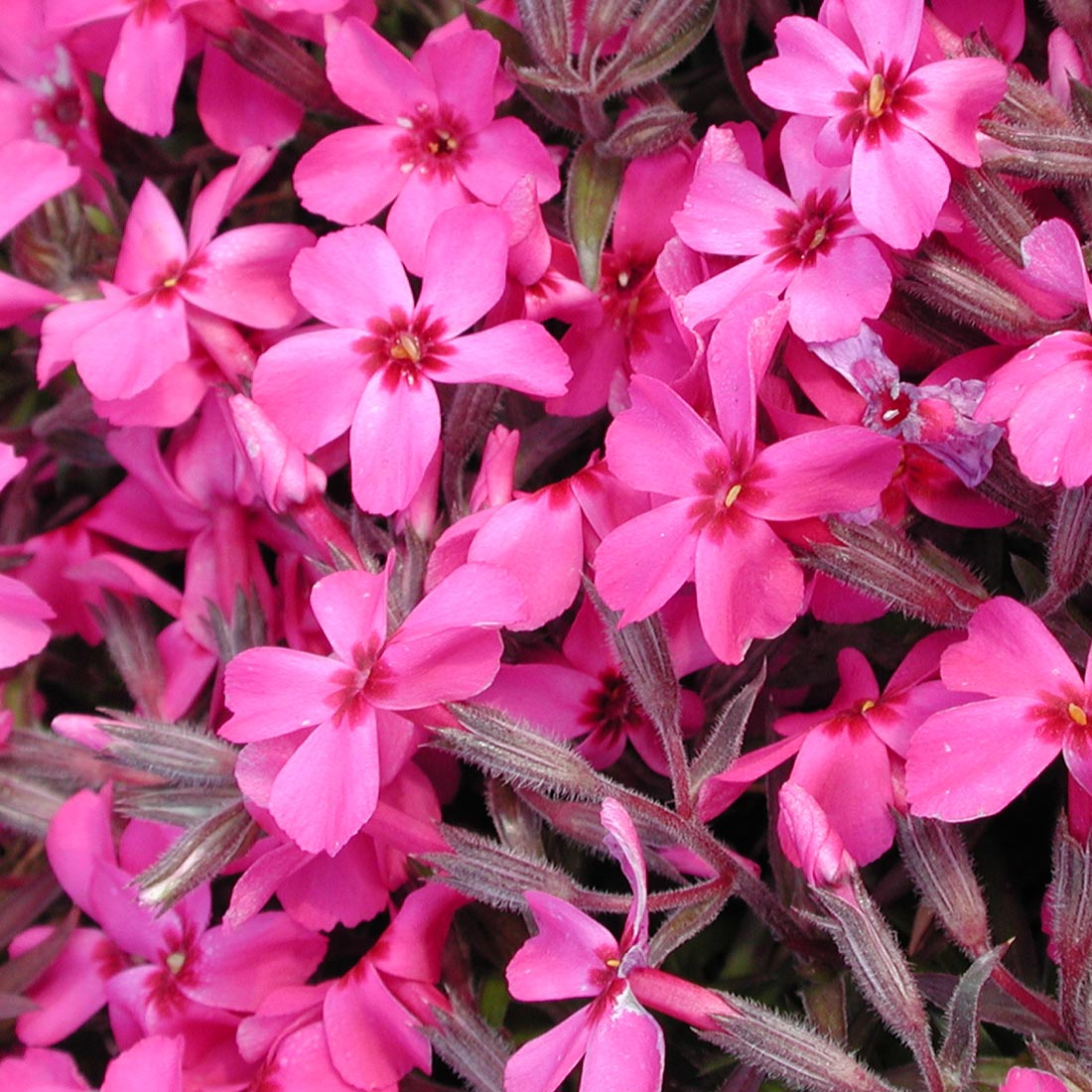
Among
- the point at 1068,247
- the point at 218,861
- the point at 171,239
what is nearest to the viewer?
the point at 1068,247

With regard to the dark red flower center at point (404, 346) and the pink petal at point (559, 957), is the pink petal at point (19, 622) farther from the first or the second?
the pink petal at point (559, 957)

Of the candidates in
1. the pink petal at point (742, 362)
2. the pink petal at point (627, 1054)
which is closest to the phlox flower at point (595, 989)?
the pink petal at point (627, 1054)

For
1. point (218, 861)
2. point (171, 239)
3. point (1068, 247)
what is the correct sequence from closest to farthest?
point (1068, 247), point (218, 861), point (171, 239)

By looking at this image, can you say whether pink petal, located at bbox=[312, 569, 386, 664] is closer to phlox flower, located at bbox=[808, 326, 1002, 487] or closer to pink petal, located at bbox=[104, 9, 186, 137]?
phlox flower, located at bbox=[808, 326, 1002, 487]

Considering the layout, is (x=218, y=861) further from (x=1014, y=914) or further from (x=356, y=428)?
(x=1014, y=914)

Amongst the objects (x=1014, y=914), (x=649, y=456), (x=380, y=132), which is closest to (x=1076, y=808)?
(x=1014, y=914)

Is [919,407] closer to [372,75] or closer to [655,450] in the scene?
[655,450]

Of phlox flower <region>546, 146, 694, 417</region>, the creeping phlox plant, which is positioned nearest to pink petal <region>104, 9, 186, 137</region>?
the creeping phlox plant

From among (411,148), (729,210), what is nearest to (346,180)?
(411,148)

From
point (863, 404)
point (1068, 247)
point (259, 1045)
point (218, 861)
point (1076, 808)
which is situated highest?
point (1068, 247)
